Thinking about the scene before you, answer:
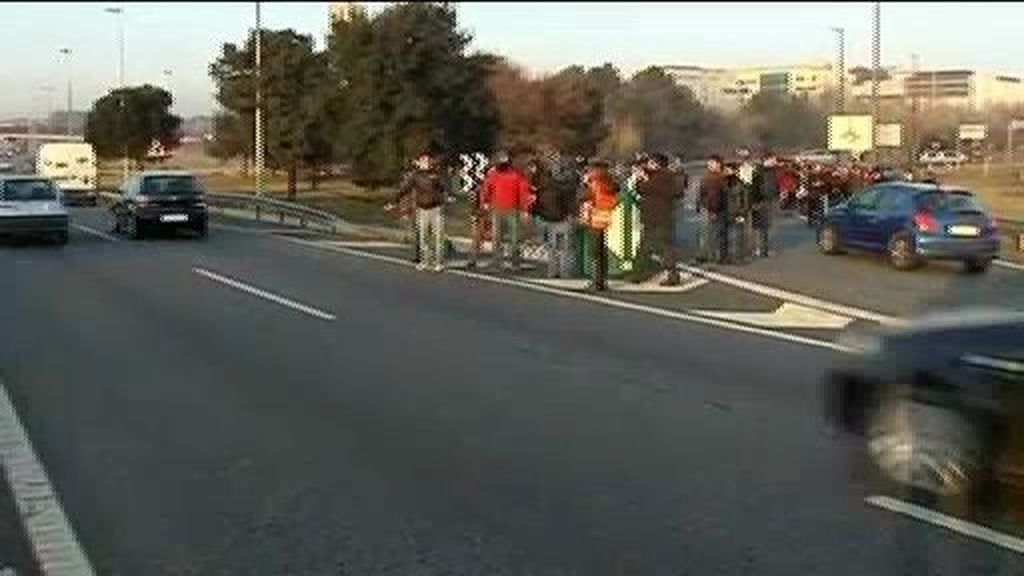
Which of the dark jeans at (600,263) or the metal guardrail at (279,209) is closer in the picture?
the dark jeans at (600,263)

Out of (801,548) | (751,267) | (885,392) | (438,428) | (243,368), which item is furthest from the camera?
(751,267)

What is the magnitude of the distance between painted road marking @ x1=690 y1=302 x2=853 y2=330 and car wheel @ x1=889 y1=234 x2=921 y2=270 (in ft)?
23.1

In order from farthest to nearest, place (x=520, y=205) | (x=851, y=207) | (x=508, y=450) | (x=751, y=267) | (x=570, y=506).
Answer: (x=851, y=207) < (x=751, y=267) < (x=520, y=205) < (x=508, y=450) < (x=570, y=506)

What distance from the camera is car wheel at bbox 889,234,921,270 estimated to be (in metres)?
25.9

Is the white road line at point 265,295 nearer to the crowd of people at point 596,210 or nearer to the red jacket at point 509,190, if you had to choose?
the crowd of people at point 596,210

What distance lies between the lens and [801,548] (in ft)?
23.1

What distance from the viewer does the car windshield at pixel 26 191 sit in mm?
34219

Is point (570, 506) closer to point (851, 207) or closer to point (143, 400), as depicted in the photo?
point (143, 400)

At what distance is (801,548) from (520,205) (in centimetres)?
1674

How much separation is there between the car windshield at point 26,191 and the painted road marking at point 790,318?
20.0 meters

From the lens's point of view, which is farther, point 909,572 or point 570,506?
point 570,506

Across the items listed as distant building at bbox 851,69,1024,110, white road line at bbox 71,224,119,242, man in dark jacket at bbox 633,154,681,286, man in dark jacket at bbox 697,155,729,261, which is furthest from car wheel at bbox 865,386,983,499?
distant building at bbox 851,69,1024,110

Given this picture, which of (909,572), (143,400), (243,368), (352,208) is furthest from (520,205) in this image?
(352,208)

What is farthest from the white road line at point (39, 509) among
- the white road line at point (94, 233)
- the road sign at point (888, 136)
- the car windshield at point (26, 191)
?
the road sign at point (888, 136)
